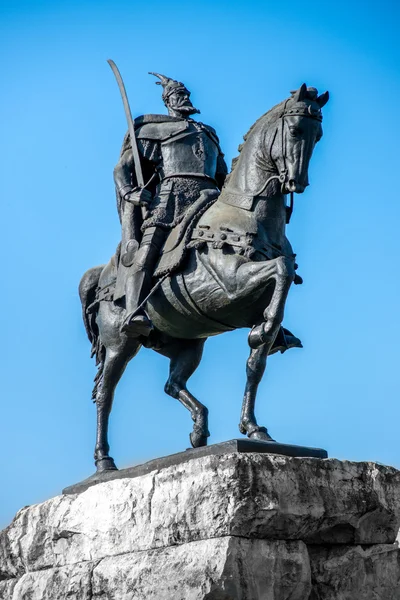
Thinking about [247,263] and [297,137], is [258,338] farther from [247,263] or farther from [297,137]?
[297,137]

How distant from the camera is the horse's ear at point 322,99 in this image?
8.77 metres

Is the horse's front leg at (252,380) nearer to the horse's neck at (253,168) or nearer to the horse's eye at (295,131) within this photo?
the horse's neck at (253,168)

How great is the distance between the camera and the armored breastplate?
9773 millimetres

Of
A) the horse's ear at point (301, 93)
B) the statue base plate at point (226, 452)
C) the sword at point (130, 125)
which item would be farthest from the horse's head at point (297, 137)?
the statue base plate at point (226, 452)

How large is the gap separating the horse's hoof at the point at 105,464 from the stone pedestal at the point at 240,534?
76 centimetres

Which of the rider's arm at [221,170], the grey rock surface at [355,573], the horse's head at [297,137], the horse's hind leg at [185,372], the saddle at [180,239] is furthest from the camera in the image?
the rider's arm at [221,170]

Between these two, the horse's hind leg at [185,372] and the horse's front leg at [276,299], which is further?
the horse's hind leg at [185,372]

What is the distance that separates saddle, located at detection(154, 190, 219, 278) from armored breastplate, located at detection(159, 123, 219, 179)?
1.51 feet

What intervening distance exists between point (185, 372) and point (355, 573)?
8.58 ft

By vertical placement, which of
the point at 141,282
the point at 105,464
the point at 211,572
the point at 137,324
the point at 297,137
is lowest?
the point at 211,572

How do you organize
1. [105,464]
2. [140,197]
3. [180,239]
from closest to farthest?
[180,239], [105,464], [140,197]

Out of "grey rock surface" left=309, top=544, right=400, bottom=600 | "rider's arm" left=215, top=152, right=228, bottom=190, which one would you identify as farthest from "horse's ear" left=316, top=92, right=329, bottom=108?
"grey rock surface" left=309, top=544, right=400, bottom=600

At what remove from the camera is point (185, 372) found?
968 centimetres

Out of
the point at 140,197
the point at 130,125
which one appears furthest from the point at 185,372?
the point at 130,125
